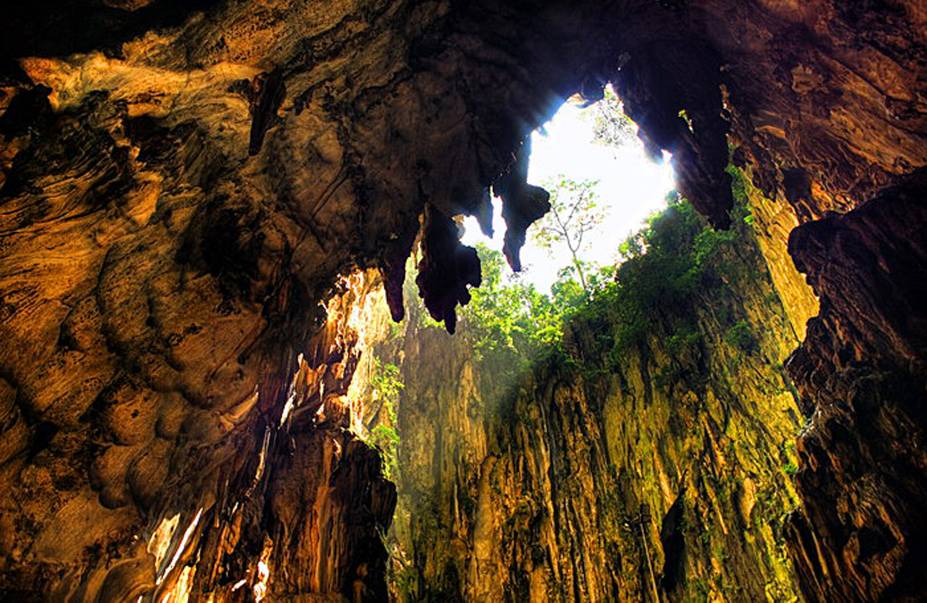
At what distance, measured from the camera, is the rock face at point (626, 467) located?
9.67 metres

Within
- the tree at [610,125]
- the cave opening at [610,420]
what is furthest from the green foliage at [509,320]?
the tree at [610,125]

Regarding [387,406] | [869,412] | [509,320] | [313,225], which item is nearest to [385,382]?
[387,406]

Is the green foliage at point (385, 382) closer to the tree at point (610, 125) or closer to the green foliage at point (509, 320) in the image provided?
the green foliage at point (509, 320)

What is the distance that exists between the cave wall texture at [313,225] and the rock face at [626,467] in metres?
3.78

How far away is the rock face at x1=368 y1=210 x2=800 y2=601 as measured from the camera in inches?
381

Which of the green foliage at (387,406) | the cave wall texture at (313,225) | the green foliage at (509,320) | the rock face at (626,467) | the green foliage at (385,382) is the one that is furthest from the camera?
the green foliage at (509,320)

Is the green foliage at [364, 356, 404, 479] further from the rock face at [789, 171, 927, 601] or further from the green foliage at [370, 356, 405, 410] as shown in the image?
the rock face at [789, 171, 927, 601]

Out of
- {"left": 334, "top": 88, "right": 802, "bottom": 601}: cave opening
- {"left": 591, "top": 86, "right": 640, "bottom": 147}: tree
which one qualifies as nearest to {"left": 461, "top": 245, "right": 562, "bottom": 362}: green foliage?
{"left": 334, "top": 88, "right": 802, "bottom": 601}: cave opening

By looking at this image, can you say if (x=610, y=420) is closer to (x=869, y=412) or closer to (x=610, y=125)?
(x=869, y=412)

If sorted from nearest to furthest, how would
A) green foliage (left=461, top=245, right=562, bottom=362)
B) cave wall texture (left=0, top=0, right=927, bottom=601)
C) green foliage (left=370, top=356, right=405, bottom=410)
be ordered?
cave wall texture (left=0, top=0, right=927, bottom=601), green foliage (left=370, top=356, right=405, bottom=410), green foliage (left=461, top=245, right=562, bottom=362)

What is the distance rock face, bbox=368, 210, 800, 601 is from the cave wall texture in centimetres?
378

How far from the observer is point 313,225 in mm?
6672

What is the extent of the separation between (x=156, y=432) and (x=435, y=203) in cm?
498

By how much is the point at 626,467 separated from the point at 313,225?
31.5 ft
